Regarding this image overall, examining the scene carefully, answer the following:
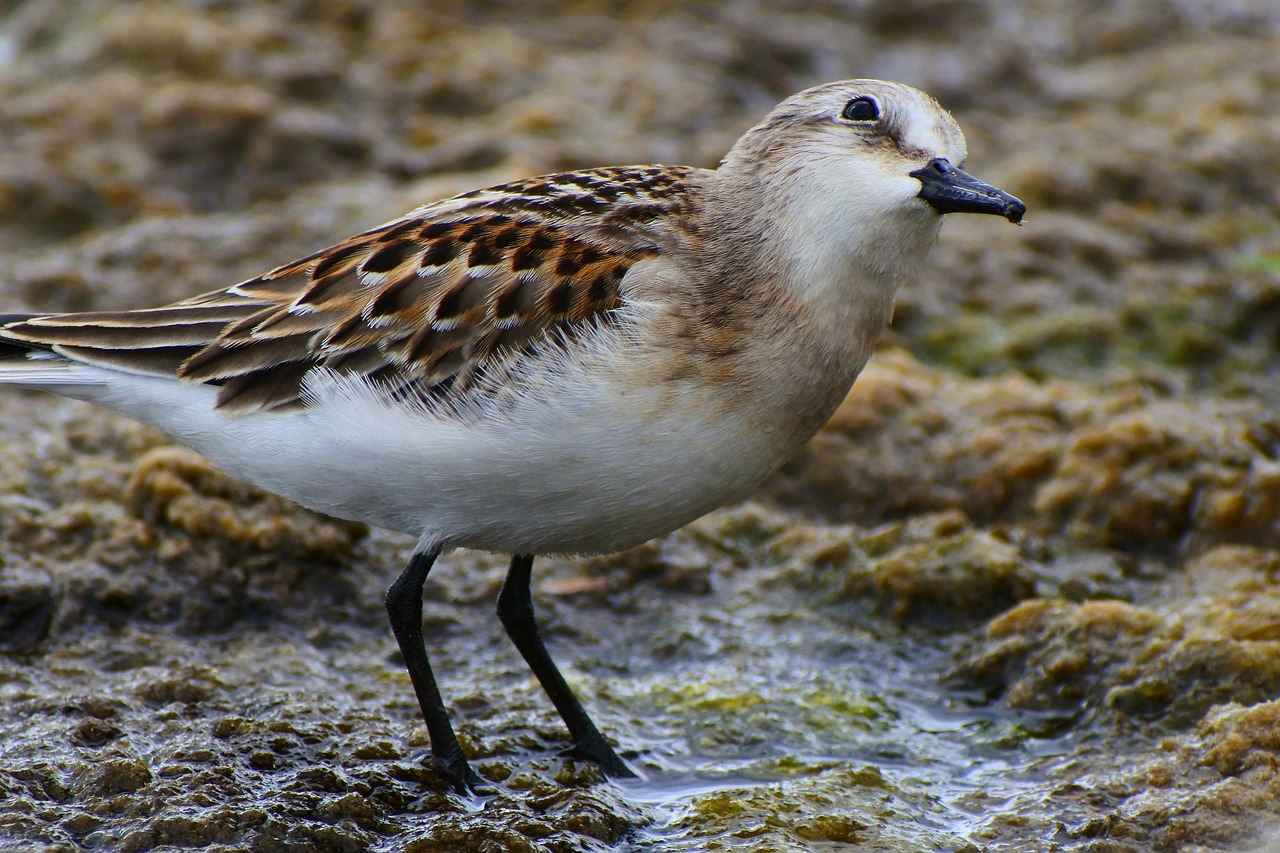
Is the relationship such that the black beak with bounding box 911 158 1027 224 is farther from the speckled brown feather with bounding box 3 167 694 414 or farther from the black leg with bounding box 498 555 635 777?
the black leg with bounding box 498 555 635 777

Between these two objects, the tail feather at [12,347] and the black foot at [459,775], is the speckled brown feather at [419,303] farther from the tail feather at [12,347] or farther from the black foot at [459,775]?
the black foot at [459,775]

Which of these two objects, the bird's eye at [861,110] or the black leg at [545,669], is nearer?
the bird's eye at [861,110]

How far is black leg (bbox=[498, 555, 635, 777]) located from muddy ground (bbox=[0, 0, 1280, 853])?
0.12 m

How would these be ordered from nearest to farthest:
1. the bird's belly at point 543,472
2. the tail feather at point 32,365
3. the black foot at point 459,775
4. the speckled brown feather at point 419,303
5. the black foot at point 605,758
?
the bird's belly at point 543,472 < the speckled brown feather at point 419,303 < the black foot at point 459,775 < the tail feather at point 32,365 < the black foot at point 605,758

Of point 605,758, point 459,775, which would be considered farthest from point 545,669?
point 459,775

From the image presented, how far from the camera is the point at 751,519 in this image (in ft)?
22.0

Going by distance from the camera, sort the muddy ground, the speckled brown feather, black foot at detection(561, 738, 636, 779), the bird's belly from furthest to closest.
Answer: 1. black foot at detection(561, 738, 636, 779)
2. the muddy ground
3. the speckled brown feather
4. the bird's belly

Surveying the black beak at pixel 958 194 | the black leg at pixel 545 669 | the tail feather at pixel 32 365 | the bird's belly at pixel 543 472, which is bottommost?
the black leg at pixel 545 669

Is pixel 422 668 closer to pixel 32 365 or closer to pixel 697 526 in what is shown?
pixel 32 365

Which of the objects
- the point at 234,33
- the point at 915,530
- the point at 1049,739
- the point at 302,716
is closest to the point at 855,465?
the point at 915,530

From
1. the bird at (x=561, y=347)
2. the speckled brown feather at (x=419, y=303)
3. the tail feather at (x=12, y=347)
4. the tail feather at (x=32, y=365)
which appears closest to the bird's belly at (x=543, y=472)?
the bird at (x=561, y=347)

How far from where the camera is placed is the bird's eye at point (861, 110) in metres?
4.77

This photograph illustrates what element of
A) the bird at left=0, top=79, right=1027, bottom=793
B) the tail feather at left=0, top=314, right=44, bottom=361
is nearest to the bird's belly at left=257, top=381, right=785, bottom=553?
the bird at left=0, top=79, right=1027, bottom=793

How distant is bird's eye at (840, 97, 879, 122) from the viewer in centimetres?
477
